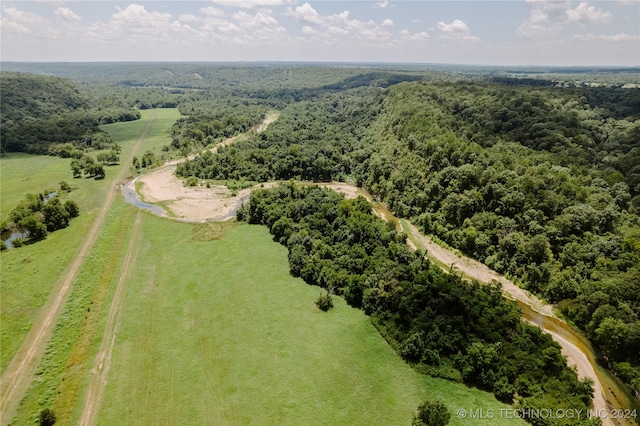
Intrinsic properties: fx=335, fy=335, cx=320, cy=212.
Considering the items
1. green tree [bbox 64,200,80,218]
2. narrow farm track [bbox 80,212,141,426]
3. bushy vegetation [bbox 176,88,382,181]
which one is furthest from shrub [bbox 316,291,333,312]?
green tree [bbox 64,200,80,218]

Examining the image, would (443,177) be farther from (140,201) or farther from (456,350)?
(140,201)

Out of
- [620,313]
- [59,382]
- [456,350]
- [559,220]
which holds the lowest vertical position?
[59,382]

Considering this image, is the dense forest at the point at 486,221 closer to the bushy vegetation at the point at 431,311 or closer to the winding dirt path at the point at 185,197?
the bushy vegetation at the point at 431,311

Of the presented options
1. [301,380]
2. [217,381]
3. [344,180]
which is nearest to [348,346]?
[301,380]

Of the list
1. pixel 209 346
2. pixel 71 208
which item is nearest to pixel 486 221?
pixel 209 346

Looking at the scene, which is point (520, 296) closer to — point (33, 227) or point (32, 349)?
point (32, 349)

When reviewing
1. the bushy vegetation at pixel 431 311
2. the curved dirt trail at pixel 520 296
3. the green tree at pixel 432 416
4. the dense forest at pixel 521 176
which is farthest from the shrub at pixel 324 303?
the dense forest at pixel 521 176

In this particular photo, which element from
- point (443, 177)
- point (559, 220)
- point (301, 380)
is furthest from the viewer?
point (443, 177)

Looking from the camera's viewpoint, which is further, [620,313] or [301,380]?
[620,313]
